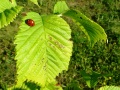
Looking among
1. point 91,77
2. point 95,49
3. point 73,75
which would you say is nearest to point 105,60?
point 95,49

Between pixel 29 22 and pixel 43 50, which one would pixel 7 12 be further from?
pixel 43 50

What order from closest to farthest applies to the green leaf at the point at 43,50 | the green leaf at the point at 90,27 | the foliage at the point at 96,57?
the green leaf at the point at 43,50
the green leaf at the point at 90,27
the foliage at the point at 96,57

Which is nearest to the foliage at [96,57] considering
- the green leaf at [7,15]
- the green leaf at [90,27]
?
the green leaf at [90,27]

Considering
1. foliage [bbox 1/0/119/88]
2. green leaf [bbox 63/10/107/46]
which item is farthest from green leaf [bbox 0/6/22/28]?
foliage [bbox 1/0/119/88]

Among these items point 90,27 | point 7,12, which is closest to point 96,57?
point 90,27

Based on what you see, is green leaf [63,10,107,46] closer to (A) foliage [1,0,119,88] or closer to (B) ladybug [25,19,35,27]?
(B) ladybug [25,19,35,27]

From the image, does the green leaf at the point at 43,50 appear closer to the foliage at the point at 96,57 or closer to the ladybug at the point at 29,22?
the ladybug at the point at 29,22
